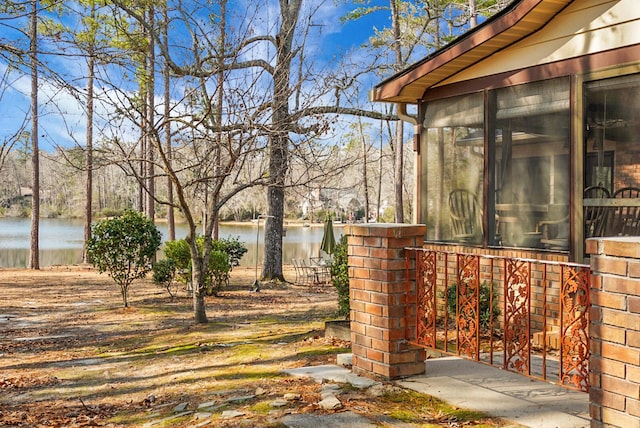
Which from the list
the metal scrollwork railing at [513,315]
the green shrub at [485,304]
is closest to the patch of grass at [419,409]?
the metal scrollwork railing at [513,315]

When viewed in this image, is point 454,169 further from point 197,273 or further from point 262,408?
point 262,408

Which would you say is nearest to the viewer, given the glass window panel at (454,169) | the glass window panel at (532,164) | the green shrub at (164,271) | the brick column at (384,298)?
the brick column at (384,298)

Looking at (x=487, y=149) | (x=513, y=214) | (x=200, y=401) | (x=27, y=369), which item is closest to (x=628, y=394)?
(x=200, y=401)

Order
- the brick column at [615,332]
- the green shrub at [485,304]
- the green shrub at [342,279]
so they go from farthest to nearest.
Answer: the green shrub at [342,279]
the green shrub at [485,304]
the brick column at [615,332]

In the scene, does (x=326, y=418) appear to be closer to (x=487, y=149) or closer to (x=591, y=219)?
(x=591, y=219)

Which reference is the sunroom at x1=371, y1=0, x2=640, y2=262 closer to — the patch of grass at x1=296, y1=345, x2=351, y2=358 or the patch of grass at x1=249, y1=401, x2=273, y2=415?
the patch of grass at x1=296, y1=345, x2=351, y2=358

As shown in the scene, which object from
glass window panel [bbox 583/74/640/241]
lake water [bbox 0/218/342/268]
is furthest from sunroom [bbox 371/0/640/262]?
lake water [bbox 0/218/342/268]

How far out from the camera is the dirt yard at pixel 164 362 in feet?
12.6

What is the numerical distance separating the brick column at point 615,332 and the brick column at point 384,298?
1.53 metres

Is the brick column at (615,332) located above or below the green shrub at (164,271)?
above

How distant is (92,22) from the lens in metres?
12.2

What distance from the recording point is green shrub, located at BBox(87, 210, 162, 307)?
9617 mm

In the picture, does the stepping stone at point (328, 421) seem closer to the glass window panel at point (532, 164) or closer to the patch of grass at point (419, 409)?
the patch of grass at point (419, 409)

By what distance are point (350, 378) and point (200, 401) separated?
1.11 m
